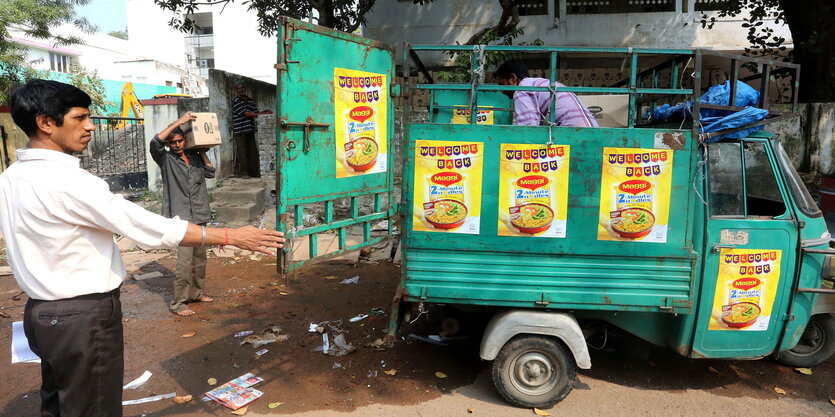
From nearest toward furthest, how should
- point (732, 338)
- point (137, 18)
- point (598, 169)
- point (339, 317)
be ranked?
1. point (598, 169)
2. point (732, 338)
3. point (339, 317)
4. point (137, 18)

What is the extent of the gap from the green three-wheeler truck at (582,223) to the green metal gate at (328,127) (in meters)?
0.02

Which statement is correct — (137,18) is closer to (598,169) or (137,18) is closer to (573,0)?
(573,0)

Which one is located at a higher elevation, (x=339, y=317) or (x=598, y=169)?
(x=598, y=169)

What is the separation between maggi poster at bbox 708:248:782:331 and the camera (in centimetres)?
312

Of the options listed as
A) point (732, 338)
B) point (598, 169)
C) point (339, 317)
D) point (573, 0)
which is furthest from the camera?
point (573, 0)

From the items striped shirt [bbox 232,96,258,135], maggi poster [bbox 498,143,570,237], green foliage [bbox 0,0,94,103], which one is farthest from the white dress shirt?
green foliage [bbox 0,0,94,103]

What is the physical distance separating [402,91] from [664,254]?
2.03m

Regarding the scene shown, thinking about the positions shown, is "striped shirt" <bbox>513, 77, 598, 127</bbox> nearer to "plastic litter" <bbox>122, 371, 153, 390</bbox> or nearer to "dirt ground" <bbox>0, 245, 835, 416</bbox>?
"dirt ground" <bbox>0, 245, 835, 416</bbox>

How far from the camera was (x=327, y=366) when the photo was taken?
151 inches

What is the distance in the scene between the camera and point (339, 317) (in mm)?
4766

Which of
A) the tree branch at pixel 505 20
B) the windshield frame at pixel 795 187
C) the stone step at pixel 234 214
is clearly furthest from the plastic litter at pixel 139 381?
the tree branch at pixel 505 20

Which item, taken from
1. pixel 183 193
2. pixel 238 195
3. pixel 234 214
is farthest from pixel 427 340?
pixel 238 195

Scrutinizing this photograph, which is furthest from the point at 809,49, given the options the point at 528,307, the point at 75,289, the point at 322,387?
the point at 75,289

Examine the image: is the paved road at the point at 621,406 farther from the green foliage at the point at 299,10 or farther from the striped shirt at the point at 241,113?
the striped shirt at the point at 241,113
